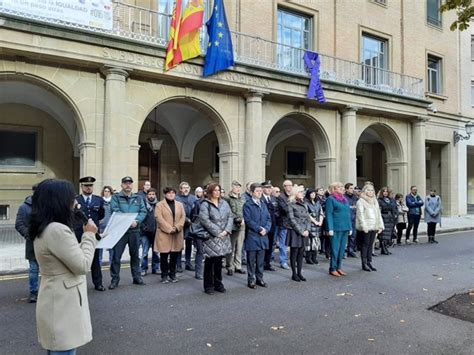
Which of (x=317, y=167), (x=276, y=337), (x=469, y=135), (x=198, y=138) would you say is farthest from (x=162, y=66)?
(x=469, y=135)

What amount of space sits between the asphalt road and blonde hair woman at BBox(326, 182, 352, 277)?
1.13 ft

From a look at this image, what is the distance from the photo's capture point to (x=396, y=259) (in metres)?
10.2

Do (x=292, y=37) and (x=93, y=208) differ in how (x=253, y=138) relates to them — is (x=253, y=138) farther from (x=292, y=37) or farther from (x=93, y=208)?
(x=93, y=208)

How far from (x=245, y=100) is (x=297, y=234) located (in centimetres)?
821

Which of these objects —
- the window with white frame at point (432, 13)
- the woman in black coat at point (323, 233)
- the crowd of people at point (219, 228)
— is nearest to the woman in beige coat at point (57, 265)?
the crowd of people at point (219, 228)

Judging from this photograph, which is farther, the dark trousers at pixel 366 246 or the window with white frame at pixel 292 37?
the window with white frame at pixel 292 37

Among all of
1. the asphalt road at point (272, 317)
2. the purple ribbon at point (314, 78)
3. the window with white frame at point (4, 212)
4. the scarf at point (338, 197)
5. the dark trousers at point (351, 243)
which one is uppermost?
the purple ribbon at point (314, 78)

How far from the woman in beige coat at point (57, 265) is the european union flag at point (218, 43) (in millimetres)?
10909

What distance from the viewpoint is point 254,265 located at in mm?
7387

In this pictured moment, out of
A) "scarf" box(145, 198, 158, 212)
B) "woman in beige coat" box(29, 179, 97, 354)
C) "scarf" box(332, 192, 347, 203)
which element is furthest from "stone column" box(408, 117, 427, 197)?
"woman in beige coat" box(29, 179, 97, 354)

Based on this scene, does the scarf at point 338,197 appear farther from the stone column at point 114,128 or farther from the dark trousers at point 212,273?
the stone column at point 114,128

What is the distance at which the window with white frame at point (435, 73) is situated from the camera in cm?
2344

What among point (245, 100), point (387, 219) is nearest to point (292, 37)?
point (245, 100)

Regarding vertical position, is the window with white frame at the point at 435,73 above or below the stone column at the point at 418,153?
above
